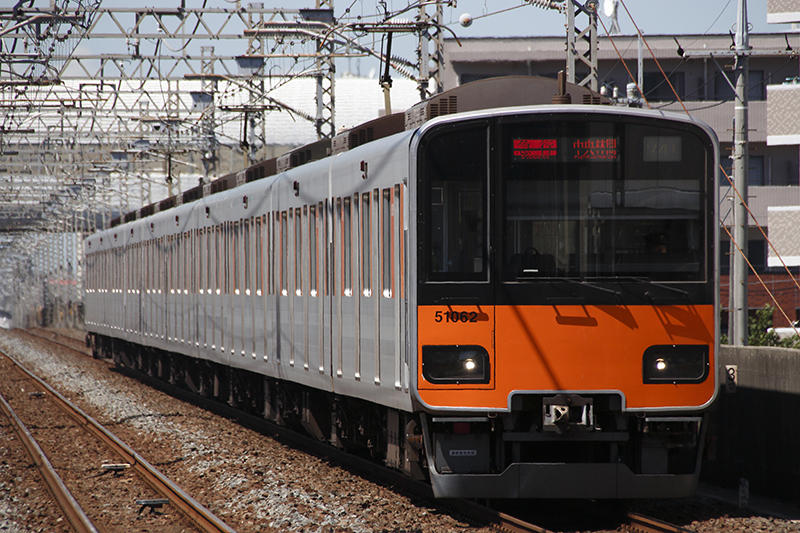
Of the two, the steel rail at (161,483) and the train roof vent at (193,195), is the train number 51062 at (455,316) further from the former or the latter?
the train roof vent at (193,195)

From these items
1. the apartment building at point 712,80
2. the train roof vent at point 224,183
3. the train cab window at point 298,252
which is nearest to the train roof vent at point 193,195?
the train roof vent at point 224,183

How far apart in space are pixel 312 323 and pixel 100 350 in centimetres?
2297

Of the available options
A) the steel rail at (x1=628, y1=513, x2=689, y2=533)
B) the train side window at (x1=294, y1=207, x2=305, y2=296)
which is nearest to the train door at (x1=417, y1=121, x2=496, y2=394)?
the steel rail at (x1=628, y1=513, x2=689, y2=533)

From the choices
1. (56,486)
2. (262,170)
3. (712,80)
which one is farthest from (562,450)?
(712,80)

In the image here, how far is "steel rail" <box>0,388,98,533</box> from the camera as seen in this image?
393 inches

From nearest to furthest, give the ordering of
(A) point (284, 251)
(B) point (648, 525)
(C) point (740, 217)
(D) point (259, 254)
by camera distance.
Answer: (B) point (648, 525), (A) point (284, 251), (C) point (740, 217), (D) point (259, 254)

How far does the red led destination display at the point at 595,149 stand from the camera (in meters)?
8.84

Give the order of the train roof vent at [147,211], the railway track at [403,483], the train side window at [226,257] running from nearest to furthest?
the railway track at [403,483] → the train side window at [226,257] → the train roof vent at [147,211]

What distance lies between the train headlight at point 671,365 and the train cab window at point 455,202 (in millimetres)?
1320

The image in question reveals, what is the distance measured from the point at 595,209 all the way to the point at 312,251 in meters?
4.29

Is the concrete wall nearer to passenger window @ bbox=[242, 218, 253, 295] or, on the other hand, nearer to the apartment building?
passenger window @ bbox=[242, 218, 253, 295]

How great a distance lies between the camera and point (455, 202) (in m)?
8.94

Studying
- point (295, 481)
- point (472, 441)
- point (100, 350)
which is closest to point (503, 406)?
point (472, 441)

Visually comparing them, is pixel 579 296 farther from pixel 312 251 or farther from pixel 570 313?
pixel 312 251
